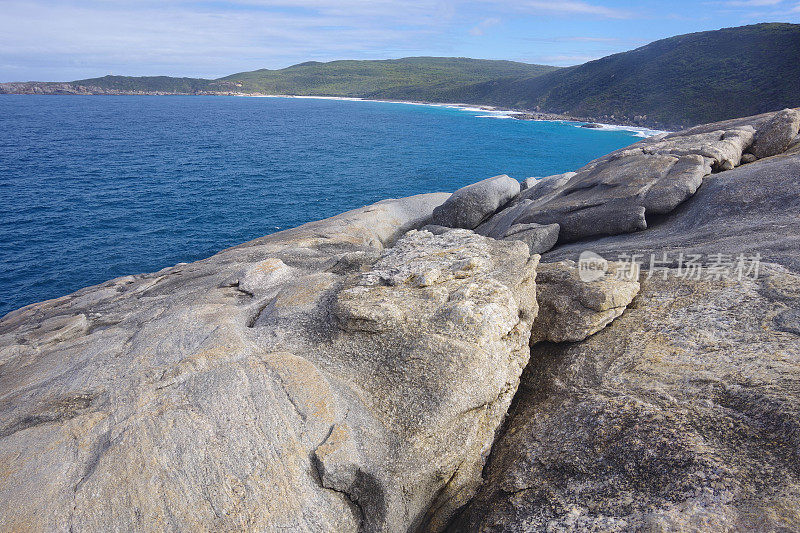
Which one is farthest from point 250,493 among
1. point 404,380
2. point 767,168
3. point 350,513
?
point 767,168

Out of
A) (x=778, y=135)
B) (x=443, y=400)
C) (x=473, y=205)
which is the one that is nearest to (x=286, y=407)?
(x=443, y=400)

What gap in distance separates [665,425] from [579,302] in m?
4.62

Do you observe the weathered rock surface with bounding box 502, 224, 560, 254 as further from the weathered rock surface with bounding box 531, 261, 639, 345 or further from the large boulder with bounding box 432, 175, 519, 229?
the large boulder with bounding box 432, 175, 519, 229

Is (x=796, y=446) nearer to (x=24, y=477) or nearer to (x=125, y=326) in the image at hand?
(x=24, y=477)

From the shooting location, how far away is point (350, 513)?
27.3ft

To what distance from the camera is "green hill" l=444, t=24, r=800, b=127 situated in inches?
5012

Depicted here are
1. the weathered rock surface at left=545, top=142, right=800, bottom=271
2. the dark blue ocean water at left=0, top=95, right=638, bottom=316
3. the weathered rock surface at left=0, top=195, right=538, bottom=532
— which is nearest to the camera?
the weathered rock surface at left=0, top=195, right=538, bottom=532

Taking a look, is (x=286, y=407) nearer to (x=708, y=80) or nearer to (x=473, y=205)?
(x=473, y=205)

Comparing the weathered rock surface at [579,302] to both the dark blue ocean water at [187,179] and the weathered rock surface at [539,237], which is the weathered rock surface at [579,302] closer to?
the weathered rock surface at [539,237]

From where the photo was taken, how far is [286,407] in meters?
9.27

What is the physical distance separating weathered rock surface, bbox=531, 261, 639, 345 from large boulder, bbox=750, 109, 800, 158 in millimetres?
14893

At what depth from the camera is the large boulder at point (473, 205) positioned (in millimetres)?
28984

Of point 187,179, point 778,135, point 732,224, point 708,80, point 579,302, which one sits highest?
point 708,80

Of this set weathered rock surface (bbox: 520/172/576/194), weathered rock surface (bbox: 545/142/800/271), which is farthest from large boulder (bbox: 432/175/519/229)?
weathered rock surface (bbox: 545/142/800/271)
